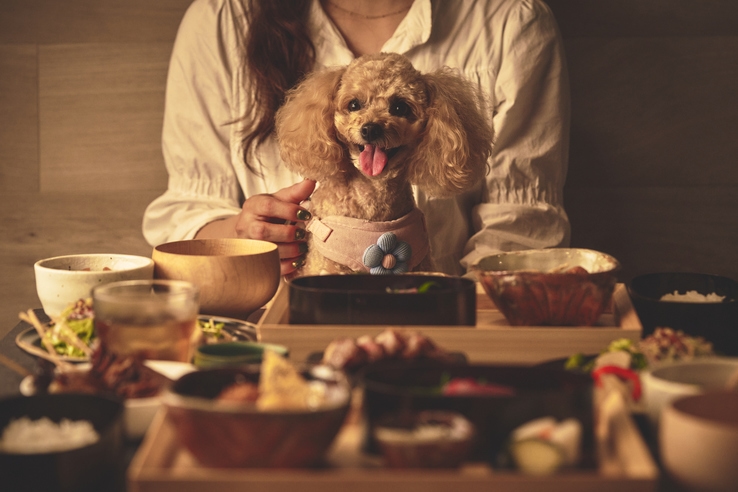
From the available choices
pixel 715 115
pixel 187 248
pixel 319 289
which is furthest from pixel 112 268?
pixel 715 115

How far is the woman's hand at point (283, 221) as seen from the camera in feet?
4.98

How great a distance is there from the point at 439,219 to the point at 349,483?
57.5 inches

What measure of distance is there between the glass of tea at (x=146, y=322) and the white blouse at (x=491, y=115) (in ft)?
3.66

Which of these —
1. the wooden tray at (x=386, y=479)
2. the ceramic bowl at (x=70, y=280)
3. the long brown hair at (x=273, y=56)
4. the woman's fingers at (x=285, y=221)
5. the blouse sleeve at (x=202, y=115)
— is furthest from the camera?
the blouse sleeve at (x=202, y=115)

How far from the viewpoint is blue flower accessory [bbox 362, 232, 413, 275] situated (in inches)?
55.5

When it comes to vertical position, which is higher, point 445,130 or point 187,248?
point 445,130

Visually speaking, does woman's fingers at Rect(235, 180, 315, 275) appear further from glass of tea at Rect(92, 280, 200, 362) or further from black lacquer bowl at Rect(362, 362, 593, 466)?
black lacquer bowl at Rect(362, 362, 593, 466)

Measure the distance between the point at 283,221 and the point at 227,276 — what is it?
557 millimetres

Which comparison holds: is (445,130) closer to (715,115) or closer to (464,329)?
(464,329)

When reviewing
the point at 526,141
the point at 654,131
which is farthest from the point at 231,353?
the point at 654,131

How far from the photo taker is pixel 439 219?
6.39 feet

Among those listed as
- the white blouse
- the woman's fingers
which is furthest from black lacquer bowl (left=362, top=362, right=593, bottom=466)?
the white blouse

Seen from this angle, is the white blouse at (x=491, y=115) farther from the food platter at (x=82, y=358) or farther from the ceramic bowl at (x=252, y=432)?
the ceramic bowl at (x=252, y=432)

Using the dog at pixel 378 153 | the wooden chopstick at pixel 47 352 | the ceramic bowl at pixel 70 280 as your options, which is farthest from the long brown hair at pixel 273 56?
the wooden chopstick at pixel 47 352
